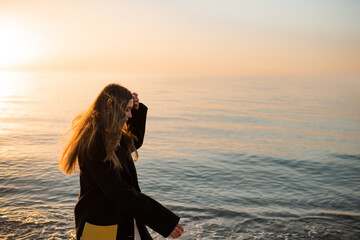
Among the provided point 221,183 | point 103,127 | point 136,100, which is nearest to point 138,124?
point 136,100

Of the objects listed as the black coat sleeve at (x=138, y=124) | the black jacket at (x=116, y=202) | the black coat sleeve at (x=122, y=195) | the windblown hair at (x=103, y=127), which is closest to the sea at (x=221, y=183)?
the black coat sleeve at (x=138, y=124)

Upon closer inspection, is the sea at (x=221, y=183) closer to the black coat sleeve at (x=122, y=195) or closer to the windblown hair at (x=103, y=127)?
the windblown hair at (x=103, y=127)

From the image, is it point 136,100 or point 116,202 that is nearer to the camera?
point 116,202

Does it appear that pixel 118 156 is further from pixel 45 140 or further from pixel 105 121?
pixel 45 140

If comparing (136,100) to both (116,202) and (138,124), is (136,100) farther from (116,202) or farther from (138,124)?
(116,202)

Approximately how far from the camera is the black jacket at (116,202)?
8.14 ft

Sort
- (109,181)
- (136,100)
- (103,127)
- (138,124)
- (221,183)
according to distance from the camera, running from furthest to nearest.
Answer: (221,183) → (138,124) → (136,100) → (103,127) → (109,181)

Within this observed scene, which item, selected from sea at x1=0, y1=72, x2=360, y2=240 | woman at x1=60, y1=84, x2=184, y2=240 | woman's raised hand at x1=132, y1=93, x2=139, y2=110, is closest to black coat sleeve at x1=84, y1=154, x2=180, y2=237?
woman at x1=60, y1=84, x2=184, y2=240

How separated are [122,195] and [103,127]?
1.73 feet

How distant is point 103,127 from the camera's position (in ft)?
8.45

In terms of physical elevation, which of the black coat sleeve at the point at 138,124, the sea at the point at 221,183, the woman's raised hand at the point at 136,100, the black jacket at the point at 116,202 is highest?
the woman's raised hand at the point at 136,100

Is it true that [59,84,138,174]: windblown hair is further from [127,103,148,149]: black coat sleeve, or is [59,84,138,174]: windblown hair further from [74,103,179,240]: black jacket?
[127,103,148,149]: black coat sleeve

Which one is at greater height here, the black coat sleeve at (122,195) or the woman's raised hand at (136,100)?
the woman's raised hand at (136,100)

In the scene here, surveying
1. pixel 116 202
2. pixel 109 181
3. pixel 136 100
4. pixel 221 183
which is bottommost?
pixel 221 183
